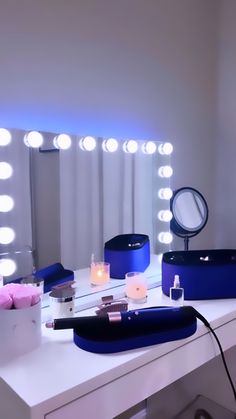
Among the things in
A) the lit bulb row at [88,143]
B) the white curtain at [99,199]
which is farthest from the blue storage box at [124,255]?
the lit bulb row at [88,143]

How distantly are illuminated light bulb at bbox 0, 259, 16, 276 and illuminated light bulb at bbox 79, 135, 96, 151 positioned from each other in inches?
18.1

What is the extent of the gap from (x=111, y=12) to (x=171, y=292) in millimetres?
1017

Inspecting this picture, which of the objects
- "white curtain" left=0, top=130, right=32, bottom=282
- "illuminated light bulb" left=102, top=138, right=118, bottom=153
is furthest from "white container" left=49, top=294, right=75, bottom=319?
"illuminated light bulb" left=102, top=138, right=118, bottom=153

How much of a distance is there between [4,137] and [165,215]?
0.76 m

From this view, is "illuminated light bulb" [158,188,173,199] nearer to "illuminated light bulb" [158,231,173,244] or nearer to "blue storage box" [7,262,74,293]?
"illuminated light bulb" [158,231,173,244]

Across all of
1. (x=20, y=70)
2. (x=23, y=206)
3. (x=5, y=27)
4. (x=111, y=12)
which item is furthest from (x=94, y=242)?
(x=111, y=12)

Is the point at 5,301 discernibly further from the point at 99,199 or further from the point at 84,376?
the point at 99,199

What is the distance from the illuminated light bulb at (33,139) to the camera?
1031 millimetres

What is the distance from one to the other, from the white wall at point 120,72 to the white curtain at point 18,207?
0.28ft

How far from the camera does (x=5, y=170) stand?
1.00 m

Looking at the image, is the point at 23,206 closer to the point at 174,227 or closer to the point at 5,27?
the point at 5,27

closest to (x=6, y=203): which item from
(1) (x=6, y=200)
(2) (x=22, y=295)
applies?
(1) (x=6, y=200)

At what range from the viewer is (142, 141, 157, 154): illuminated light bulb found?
138 cm

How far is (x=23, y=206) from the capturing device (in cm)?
104
